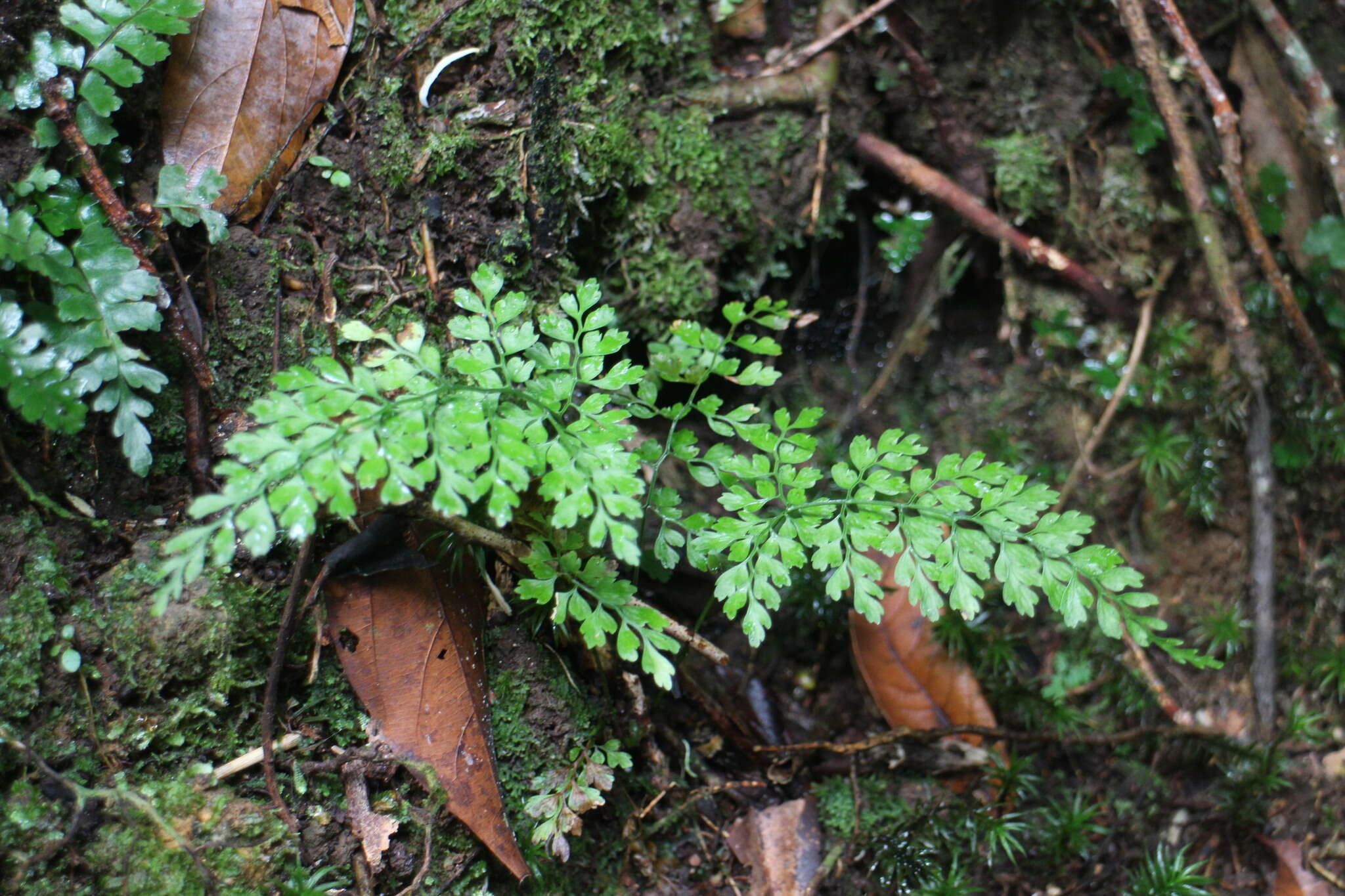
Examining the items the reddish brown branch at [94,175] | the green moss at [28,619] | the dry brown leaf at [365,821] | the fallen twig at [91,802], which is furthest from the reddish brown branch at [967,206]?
the fallen twig at [91,802]

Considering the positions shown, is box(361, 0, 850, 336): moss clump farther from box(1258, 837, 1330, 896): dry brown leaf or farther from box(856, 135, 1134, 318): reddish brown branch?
box(1258, 837, 1330, 896): dry brown leaf

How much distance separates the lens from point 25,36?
1.99m

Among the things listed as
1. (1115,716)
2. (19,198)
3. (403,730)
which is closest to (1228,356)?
(1115,716)

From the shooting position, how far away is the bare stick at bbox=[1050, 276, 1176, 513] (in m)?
3.33

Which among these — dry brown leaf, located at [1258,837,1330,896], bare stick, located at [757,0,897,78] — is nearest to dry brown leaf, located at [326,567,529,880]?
bare stick, located at [757,0,897,78]

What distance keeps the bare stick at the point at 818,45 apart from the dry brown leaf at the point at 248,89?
154cm

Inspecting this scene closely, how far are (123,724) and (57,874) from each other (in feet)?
1.00

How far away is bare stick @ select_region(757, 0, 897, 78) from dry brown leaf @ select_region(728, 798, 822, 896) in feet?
A: 8.39

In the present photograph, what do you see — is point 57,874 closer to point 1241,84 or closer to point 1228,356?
point 1228,356

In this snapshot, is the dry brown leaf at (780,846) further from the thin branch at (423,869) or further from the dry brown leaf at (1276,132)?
the dry brown leaf at (1276,132)

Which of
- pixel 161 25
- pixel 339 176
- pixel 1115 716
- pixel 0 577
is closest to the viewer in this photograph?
pixel 0 577

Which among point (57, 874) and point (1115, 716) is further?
point (1115, 716)

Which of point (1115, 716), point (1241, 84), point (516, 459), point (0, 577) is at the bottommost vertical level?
point (1115, 716)

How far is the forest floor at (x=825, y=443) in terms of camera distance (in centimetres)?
195
